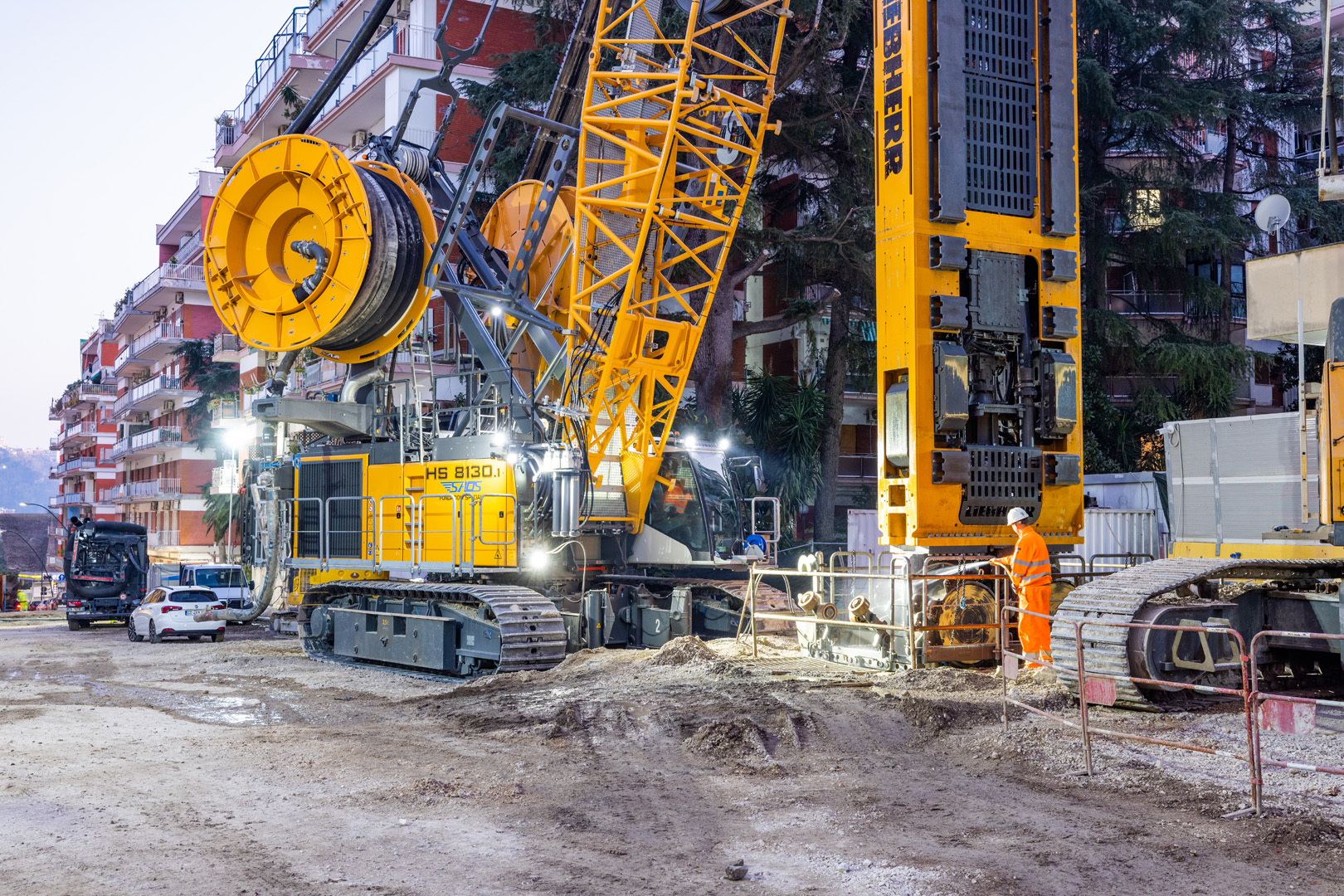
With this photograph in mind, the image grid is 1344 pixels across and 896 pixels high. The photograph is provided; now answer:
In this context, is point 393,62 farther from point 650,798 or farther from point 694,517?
point 650,798

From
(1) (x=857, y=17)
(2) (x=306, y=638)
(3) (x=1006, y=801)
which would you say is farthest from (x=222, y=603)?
(3) (x=1006, y=801)

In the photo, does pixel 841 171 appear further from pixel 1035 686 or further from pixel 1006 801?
pixel 1006 801

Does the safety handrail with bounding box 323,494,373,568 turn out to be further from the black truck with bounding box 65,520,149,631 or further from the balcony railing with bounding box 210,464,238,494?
the black truck with bounding box 65,520,149,631

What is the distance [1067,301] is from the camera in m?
12.8

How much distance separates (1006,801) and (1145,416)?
80.2 feet

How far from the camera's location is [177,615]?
84.3 ft

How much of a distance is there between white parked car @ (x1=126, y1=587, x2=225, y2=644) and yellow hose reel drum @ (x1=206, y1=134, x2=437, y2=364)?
415 inches

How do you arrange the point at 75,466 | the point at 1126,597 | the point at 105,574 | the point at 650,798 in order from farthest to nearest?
1. the point at 75,466
2. the point at 105,574
3. the point at 1126,597
4. the point at 650,798

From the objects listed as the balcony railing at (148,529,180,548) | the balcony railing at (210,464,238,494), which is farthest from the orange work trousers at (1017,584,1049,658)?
the balcony railing at (148,529,180,548)

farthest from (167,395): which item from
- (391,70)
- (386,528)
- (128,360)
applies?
(386,528)

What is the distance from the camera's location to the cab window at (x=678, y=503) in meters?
17.5

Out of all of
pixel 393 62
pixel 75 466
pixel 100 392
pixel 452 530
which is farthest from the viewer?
pixel 75 466

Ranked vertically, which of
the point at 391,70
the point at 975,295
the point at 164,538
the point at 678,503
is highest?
the point at 391,70

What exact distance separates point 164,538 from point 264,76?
27.0m
